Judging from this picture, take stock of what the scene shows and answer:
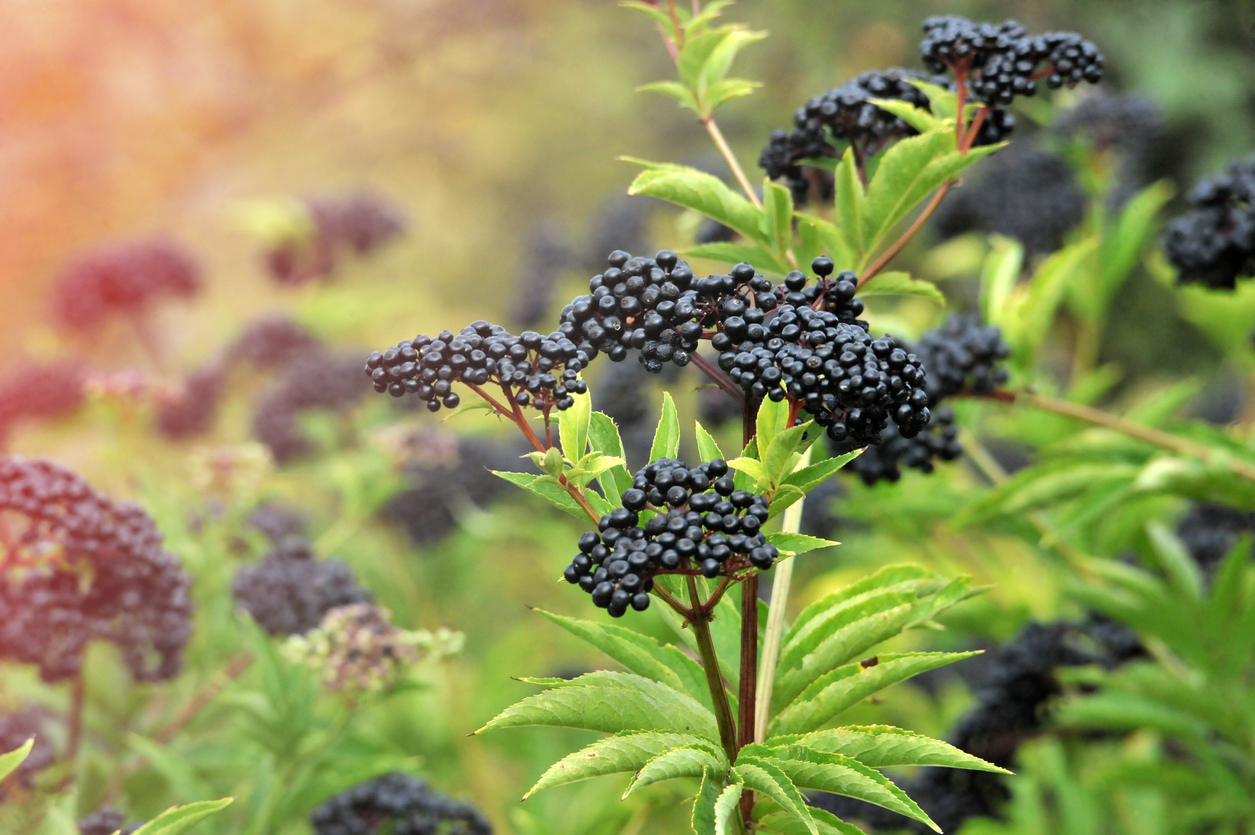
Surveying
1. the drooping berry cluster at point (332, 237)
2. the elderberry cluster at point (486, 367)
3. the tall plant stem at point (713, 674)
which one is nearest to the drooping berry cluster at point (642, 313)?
the elderberry cluster at point (486, 367)

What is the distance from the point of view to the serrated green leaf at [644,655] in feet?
4.22

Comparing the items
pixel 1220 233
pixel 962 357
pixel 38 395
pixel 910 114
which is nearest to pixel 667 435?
pixel 910 114

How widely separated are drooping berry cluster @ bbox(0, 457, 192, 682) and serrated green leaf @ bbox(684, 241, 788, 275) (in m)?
1.13

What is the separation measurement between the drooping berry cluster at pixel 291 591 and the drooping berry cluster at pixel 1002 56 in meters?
1.65

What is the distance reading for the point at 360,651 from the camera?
6.41ft

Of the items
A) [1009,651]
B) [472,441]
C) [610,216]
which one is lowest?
[1009,651]

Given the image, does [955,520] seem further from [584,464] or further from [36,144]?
[36,144]

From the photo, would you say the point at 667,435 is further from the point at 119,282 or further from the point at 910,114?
the point at 119,282

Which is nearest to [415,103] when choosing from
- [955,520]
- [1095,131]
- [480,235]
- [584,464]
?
[480,235]

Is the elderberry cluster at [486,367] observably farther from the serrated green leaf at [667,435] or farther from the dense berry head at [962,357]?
the dense berry head at [962,357]

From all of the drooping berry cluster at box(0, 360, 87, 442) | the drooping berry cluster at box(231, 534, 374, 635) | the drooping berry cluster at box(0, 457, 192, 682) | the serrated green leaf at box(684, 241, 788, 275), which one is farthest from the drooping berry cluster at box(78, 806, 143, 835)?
the drooping berry cluster at box(0, 360, 87, 442)

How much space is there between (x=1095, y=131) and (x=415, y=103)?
6.03m

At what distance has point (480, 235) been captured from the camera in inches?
305

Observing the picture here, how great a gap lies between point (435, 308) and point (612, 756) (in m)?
6.27
